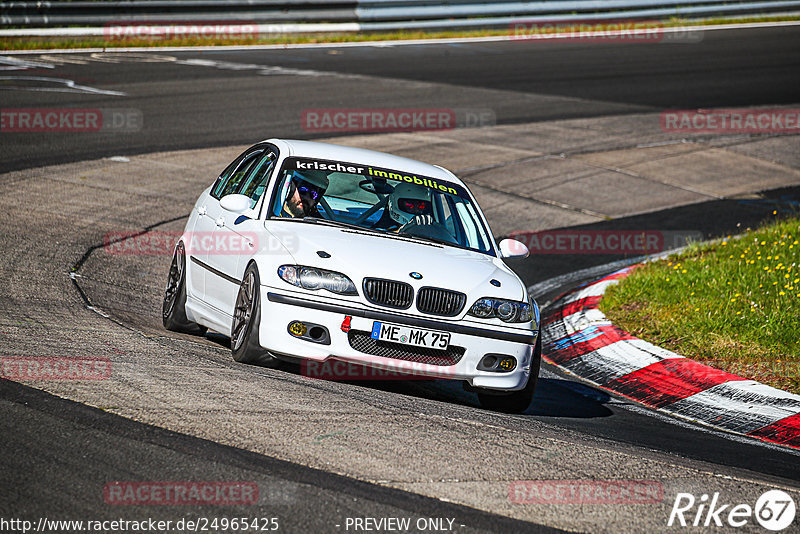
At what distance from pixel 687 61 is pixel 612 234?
1440cm

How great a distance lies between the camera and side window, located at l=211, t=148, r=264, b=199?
27.7 feet

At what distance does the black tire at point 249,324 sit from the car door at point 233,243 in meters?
0.20

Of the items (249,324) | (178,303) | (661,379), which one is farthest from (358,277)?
(661,379)

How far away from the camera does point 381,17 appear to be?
2786 cm

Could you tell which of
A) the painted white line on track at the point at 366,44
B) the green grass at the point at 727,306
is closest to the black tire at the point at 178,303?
the green grass at the point at 727,306

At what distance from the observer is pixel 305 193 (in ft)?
25.3

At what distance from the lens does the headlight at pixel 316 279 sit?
6.62 meters

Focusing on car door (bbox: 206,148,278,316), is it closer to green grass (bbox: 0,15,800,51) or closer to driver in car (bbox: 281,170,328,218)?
driver in car (bbox: 281,170,328,218)

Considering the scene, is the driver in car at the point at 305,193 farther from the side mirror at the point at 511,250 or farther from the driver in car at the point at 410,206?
the side mirror at the point at 511,250

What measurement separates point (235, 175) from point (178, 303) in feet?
3.77

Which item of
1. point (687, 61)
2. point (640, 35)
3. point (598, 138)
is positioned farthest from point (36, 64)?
point (640, 35)

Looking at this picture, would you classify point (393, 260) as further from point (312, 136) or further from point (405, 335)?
point (312, 136)

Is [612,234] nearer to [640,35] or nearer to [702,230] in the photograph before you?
[702,230]

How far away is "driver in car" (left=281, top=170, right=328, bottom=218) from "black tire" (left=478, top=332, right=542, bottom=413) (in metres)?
1.79
